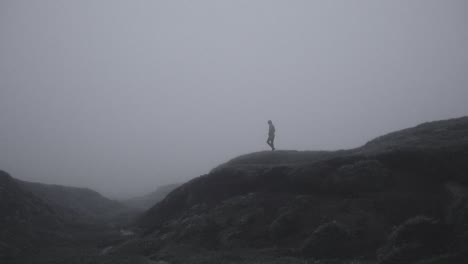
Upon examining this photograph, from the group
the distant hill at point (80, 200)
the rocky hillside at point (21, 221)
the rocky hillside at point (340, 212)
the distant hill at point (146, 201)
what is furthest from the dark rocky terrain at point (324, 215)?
the distant hill at point (146, 201)

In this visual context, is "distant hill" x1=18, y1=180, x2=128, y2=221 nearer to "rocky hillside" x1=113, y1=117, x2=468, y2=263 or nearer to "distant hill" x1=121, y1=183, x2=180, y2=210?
"distant hill" x1=121, y1=183, x2=180, y2=210

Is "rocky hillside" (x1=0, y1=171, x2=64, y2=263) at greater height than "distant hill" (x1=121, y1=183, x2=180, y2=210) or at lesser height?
greater

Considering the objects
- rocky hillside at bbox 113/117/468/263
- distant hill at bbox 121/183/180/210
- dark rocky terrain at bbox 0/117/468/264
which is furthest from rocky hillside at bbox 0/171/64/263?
distant hill at bbox 121/183/180/210

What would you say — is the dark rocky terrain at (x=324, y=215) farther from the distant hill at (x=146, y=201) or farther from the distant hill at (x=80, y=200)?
the distant hill at (x=146, y=201)

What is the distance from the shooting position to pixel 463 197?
17.3 meters

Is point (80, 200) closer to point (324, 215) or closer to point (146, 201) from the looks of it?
point (146, 201)

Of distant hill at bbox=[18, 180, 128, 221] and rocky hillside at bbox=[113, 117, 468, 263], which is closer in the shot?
rocky hillside at bbox=[113, 117, 468, 263]

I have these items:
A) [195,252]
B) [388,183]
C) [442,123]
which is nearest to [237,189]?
[195,252]

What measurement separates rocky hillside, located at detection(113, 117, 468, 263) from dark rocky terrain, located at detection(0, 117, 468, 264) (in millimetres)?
64

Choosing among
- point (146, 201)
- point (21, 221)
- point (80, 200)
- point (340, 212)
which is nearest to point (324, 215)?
point (340, 212)

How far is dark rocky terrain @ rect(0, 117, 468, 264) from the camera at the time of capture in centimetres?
1669

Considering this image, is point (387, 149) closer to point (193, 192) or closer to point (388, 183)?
point (388, 183)

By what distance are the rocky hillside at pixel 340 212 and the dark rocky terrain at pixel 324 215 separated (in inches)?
2.5

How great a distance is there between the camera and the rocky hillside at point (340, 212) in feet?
54.0
